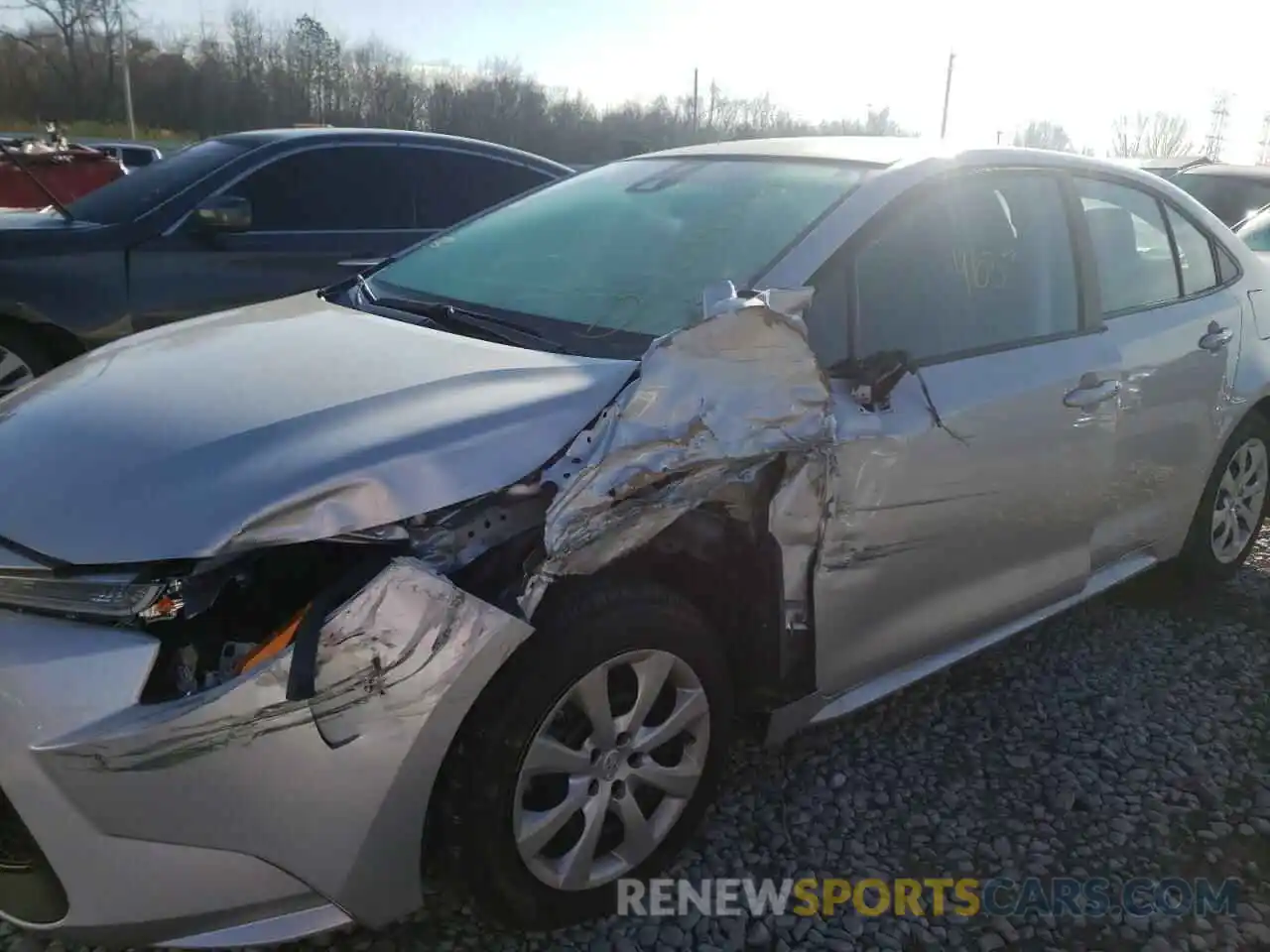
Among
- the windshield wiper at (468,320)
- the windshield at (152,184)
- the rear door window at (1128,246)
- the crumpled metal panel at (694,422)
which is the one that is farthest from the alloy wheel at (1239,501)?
the windshield at (152,184)

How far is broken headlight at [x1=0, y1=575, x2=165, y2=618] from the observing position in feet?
5.93

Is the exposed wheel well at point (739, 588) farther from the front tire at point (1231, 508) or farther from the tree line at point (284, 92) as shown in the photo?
the tree line at point (284, 92)

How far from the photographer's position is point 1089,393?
3121mm

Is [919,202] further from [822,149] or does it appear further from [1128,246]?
[1128,246]

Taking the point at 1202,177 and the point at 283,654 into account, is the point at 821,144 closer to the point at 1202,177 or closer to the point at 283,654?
the point at 283,654

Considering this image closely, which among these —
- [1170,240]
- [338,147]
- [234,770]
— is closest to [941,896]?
[234,770]

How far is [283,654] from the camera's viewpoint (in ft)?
5.94

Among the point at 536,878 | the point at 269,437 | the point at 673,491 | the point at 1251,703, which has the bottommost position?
the point at 1251,703

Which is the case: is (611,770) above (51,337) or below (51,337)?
below

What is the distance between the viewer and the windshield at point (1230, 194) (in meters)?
9.52

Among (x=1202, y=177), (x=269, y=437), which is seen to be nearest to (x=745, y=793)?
(x=269, y=437)

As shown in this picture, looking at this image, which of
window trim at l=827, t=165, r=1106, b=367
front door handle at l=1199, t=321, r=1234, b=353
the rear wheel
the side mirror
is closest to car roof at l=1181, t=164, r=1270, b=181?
front door handle at l=1199, t=321, r=1234, b=353

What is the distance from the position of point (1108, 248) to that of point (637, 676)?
2241 millimetres

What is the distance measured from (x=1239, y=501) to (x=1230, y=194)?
265 inches
